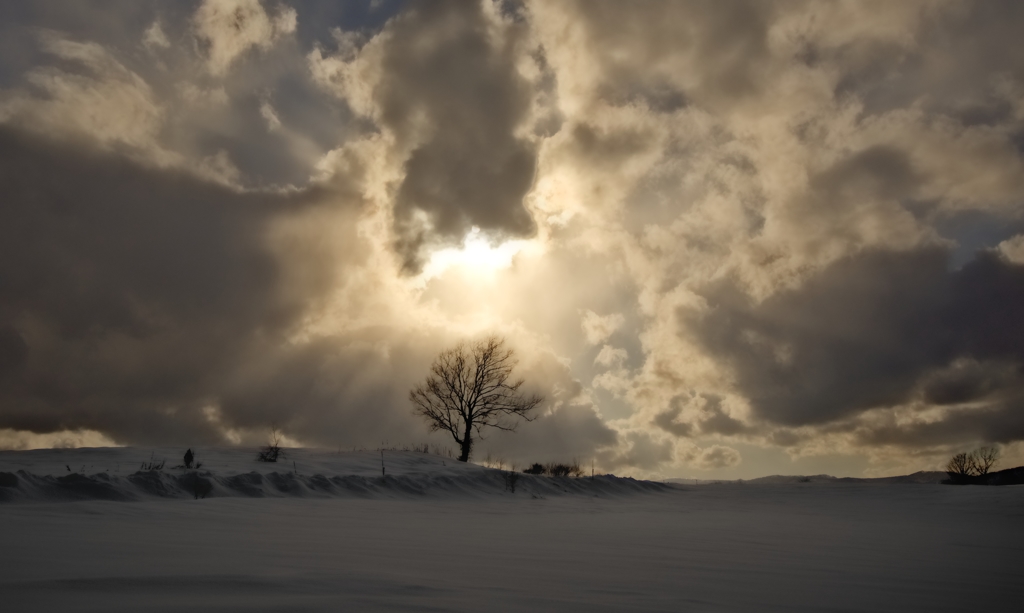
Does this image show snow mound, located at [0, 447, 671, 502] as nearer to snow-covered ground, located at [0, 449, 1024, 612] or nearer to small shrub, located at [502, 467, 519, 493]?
small shrub, located at [502, 467, 519, 493]

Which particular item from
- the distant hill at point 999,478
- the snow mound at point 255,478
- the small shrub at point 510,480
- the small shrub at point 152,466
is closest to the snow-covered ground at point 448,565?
the snow mound at point 255,478

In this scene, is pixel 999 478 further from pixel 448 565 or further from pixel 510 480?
pixel 448 565

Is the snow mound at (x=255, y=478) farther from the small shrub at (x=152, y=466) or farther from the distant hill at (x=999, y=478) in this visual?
the distant hill at (x=999, y=478)

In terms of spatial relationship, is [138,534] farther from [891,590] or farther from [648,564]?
[891,590]

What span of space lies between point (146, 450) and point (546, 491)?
9499mm

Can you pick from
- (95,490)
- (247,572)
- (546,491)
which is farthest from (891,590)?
(546,491)

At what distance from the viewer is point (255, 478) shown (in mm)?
10250

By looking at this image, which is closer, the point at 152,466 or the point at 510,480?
A: the point at 152,466

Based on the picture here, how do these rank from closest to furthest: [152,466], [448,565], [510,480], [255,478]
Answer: [448,565] → [255,478] → [152,466] → [510,480]

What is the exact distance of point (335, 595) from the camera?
192 centimetres

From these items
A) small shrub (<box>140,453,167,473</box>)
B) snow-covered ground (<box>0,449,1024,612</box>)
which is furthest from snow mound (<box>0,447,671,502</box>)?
snow-covered ground (<box>0,449,1024,612</box>)

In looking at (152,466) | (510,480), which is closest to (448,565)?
(152,466)

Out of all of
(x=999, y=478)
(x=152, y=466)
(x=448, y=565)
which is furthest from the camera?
(x=999, y=478)

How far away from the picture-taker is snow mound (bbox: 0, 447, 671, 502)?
803 cm
